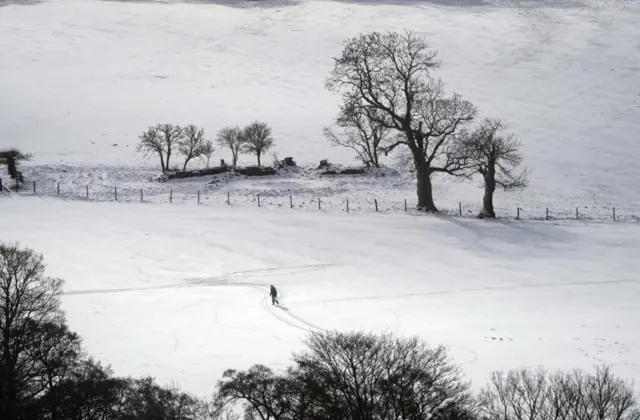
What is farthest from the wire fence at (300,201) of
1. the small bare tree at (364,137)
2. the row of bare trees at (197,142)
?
the row of bare trees at (197,142)

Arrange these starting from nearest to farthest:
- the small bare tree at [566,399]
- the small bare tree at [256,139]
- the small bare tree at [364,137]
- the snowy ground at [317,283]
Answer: the small bare tree at [566,399], the snowy ground at [317,283], the small bare tree at [364,137], the small bare tree at [256,139]

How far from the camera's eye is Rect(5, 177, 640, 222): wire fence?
41656 mm

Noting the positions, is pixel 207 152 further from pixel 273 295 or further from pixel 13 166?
pixel 273 295

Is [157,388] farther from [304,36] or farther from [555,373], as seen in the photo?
[304,36]

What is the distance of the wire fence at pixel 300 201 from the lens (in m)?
41.7

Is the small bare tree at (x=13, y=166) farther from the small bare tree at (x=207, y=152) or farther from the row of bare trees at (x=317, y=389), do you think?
the row of bare trees at (x=317, y=389)

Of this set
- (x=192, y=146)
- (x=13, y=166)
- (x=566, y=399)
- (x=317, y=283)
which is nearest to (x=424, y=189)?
(x=317, y=283)

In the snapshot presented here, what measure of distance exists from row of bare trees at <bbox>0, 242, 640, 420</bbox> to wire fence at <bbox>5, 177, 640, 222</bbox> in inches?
773

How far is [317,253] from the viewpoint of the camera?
3325 cm

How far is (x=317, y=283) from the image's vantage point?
97.0 feet

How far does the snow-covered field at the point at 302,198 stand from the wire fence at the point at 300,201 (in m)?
0.28

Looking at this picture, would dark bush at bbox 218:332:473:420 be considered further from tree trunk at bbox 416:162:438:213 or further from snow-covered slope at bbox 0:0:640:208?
snow-covered slope at bbox 0:0:640:208

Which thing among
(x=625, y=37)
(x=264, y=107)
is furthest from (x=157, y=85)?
(x=625, y=37)

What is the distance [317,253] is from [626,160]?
3300 cm
